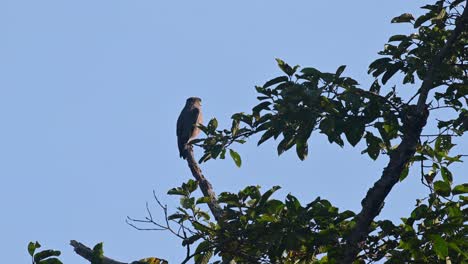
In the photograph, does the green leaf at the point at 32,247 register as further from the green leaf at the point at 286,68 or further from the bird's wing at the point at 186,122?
the bird's wing at the point at 186,122

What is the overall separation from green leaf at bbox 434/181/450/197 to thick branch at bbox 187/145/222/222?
177 centimetres

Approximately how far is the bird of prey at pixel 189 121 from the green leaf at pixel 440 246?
30.8 ft

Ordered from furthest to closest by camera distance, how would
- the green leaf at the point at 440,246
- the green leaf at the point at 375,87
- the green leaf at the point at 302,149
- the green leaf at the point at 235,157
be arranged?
1. the green leaf at the point at 235,157
2. the green leaf at the point at 375,87
3. the green leaf at the point at 302,149
4. the green leaf at the point at 440,246

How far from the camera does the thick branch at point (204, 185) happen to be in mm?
7402

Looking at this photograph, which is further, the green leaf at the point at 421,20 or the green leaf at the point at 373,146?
the green leaf at the point at 421,20

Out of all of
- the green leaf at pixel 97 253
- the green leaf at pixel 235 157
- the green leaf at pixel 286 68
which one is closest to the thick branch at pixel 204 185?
the green leaf at pixel 235 157

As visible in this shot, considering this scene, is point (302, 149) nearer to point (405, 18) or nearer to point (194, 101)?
point (405, 18)

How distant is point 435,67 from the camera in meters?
6.64

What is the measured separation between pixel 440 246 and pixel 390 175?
2.30 feet

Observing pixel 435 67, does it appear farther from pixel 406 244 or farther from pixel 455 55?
pixel 406 244

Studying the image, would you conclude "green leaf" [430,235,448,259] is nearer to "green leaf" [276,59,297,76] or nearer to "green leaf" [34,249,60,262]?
"green leaf" [276,59,297,76]

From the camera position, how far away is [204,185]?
30.8 ft

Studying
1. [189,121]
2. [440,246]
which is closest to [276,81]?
[440,246]

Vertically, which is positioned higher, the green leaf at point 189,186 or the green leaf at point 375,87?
the green leaf at point 375,87
